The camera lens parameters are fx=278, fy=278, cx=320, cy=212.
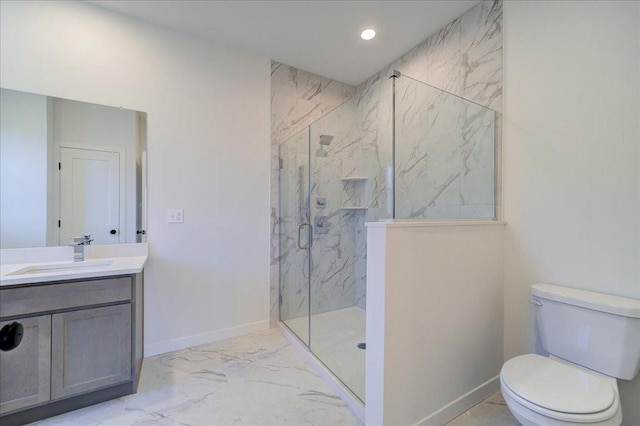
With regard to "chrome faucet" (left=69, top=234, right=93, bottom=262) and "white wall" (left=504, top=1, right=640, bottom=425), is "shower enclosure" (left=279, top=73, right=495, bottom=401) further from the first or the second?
"chrome faucet" (left=69, top=234, right=93, bottom=262)

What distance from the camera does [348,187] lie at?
295 centimetres

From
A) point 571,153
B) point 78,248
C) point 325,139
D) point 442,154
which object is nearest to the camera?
point 571,153

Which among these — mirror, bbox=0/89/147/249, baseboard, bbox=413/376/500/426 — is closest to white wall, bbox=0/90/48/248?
mirror, bbox=0/89/147/249

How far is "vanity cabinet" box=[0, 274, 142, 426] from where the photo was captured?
57.6 inches

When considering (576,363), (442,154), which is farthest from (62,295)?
(576,363)

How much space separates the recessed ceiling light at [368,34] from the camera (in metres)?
2.35

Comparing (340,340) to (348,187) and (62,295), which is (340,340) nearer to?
(348,187)

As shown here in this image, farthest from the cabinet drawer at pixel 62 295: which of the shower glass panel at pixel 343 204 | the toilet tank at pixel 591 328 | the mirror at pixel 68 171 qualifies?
the toilet tank at pixel 591 328

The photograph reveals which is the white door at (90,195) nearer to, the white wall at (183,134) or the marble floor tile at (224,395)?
the white wall at (183,134)

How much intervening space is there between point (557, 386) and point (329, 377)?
1252mm

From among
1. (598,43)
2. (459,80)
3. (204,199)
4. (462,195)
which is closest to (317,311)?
(204,199)

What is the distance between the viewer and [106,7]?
208 cm

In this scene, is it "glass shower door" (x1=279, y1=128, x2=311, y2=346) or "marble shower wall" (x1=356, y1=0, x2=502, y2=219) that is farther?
"glass shower door" (x1=279, y1=128, x2=311, y2=346)

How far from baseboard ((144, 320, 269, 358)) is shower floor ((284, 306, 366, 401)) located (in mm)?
329
